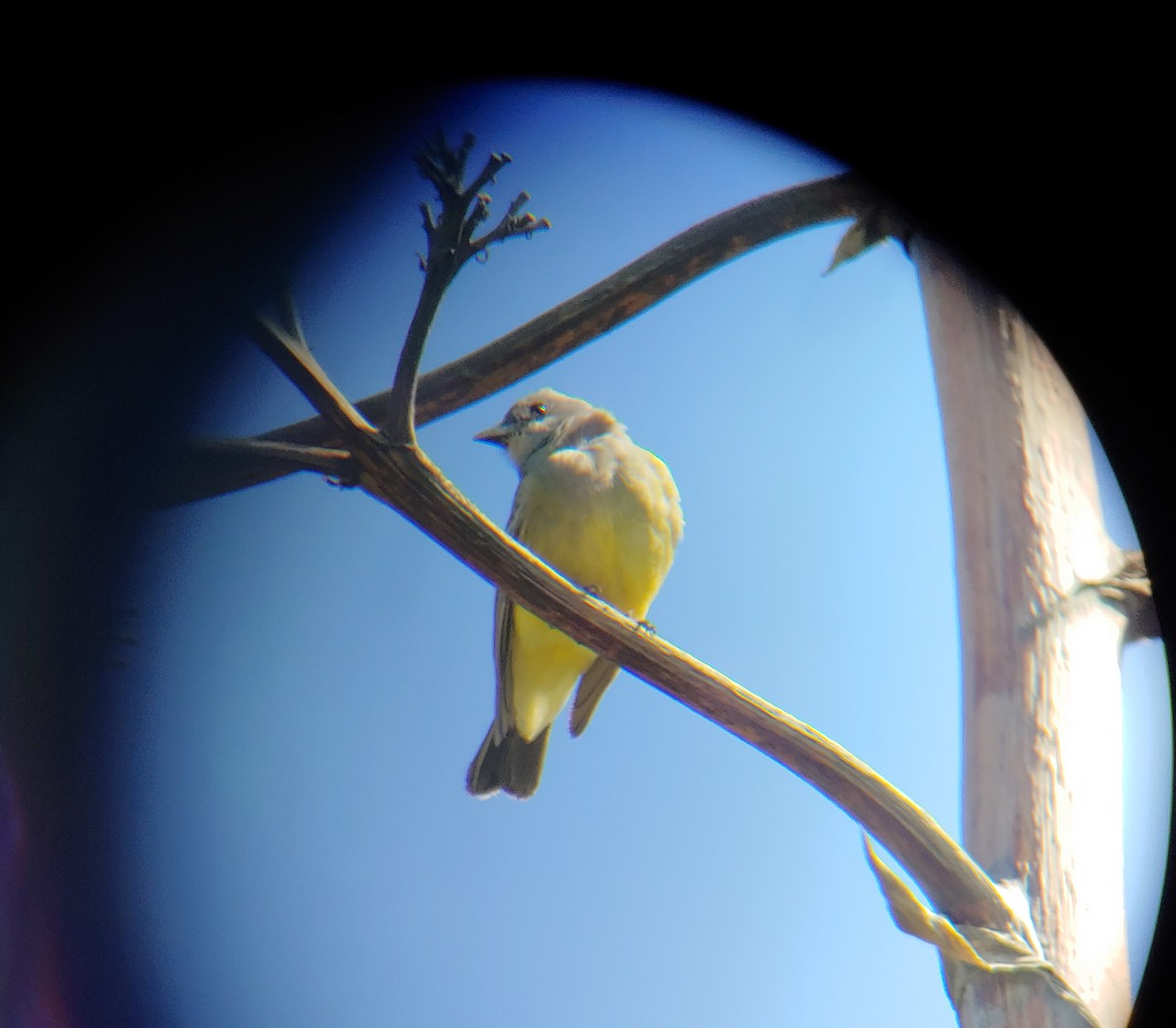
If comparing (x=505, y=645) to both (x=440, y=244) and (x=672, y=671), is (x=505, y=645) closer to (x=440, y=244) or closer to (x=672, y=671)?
(x=672, y=671)

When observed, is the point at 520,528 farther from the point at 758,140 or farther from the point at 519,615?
the point at 758,140

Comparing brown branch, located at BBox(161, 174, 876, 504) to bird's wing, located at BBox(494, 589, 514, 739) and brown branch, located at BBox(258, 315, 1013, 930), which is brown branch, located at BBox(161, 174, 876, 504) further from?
bird's wing, located at BBox(494, 589, 514, 739)

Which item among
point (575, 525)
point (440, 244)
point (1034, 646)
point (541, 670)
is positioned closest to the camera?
point (440, 244)

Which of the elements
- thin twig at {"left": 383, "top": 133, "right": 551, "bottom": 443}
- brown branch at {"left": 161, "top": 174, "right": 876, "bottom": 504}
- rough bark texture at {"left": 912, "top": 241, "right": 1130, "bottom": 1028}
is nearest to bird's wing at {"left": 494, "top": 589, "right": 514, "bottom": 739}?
brown branch at {"left": 161, "top": 174, "right": 876, "bottom": 504}

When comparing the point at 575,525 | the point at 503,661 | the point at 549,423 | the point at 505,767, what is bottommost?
the point at 505,767

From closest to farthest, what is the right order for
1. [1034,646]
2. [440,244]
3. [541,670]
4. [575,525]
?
1. [440,244]
2. [1034,646]
3. [575,525]
4. [541,670]

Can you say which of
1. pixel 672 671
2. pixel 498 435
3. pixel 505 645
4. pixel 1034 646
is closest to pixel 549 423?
pixel 498 435
